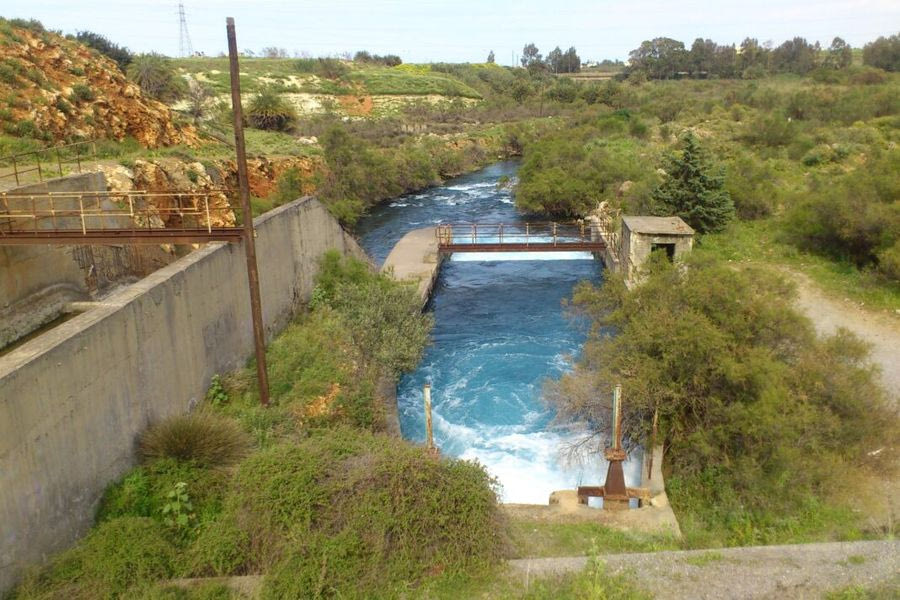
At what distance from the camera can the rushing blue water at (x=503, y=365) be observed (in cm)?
1319

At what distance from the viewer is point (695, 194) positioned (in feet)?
81.7

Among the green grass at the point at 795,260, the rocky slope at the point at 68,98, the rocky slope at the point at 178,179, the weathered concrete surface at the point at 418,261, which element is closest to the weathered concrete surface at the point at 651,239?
the green grass at the point at 795,260

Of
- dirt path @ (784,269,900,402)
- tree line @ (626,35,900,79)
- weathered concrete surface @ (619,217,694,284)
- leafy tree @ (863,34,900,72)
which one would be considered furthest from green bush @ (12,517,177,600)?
tree line @ (626,35,900,79)

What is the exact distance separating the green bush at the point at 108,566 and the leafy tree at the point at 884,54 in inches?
3672

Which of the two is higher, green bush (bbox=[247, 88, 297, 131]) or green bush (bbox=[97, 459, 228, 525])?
green bush (bbox=[247, 88, 297, 131])

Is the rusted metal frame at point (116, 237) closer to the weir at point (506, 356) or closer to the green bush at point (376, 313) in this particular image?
the green bush at point (376, 313)

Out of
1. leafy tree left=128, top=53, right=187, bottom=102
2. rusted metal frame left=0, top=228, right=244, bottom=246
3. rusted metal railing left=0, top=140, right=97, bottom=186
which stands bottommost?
rusted metal frame left=0, top=228, right=244, bottom=246

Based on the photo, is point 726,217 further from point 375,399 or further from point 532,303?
point 375,399

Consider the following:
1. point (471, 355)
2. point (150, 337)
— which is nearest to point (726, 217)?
point (471, 355)

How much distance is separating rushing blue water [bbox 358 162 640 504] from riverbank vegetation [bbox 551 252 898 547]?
166 centimetres

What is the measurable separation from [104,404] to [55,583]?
2357mm

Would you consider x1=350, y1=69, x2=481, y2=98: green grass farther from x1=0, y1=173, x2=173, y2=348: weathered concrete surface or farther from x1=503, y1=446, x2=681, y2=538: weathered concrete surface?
x1=503, y1=446, x2=681, y2=538: weathered concrete surface

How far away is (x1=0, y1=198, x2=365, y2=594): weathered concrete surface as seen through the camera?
23.6 ft

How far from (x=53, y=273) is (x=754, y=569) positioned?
12.9 metres
